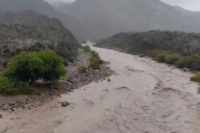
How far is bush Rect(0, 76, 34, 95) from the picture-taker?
25.9 m

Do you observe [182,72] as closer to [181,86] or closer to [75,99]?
[181,86]

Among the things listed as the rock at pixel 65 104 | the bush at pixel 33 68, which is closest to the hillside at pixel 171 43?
the bush at pixel 33 68

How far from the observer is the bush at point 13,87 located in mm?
25875

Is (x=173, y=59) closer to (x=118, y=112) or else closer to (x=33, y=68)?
(x=33, y=68)

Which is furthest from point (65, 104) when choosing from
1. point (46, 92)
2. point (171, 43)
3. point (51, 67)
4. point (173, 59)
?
point (171, 43)

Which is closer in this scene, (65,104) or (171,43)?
(65,104)

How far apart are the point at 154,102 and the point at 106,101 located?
12.3 feet

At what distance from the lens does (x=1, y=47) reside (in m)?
40.3

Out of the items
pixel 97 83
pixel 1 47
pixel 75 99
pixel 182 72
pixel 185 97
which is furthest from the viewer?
pixel 182 72

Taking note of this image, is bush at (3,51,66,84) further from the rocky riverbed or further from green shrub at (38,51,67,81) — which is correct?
the rocky riverbed

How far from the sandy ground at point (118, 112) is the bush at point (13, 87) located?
109 inches

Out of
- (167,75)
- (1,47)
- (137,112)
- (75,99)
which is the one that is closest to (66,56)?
(1,47)

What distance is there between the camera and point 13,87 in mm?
26391

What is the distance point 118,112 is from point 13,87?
8501 millimetres
